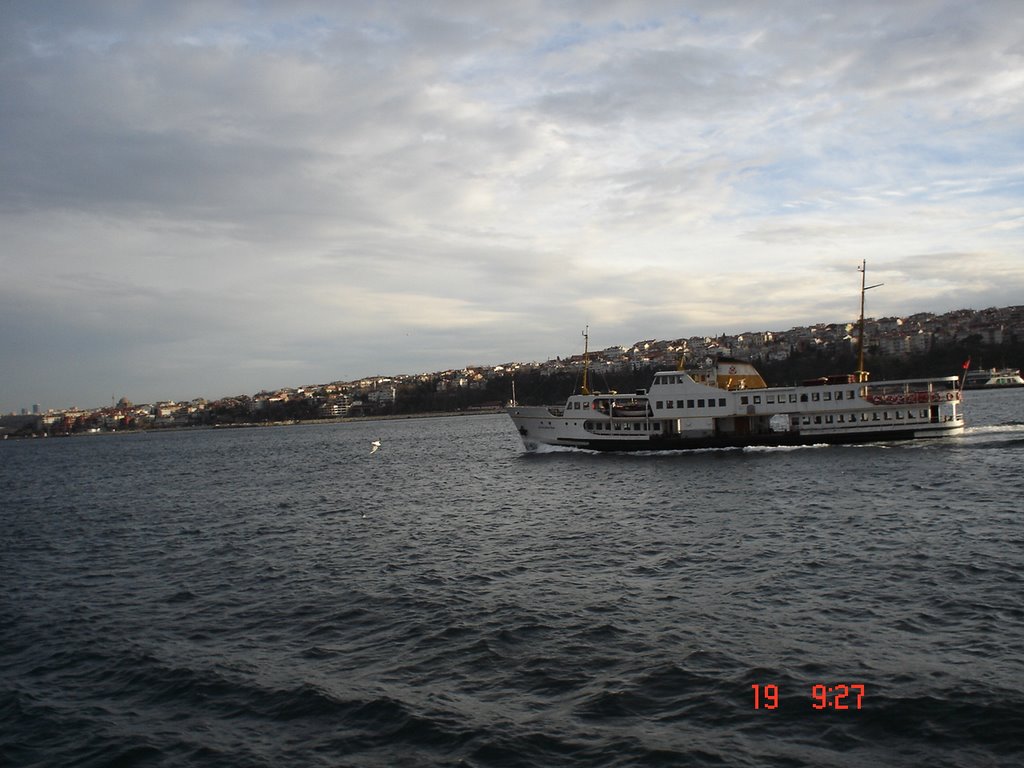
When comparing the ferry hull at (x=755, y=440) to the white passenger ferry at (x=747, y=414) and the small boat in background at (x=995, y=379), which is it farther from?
the small boat in background at (x=995, y=379)

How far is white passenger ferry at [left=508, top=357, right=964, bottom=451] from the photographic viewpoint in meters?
46.5

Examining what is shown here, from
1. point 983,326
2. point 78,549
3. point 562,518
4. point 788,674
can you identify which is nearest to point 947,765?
point 788,674

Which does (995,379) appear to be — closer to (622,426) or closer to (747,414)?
(747,414)

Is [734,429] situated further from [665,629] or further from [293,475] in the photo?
[665,629]

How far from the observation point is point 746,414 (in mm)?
48000

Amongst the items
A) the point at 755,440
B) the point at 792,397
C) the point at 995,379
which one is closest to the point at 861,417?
the point at 792,397

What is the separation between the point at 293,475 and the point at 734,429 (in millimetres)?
31491

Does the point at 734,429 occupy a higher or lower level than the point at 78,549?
higher

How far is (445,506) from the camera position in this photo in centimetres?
3316
